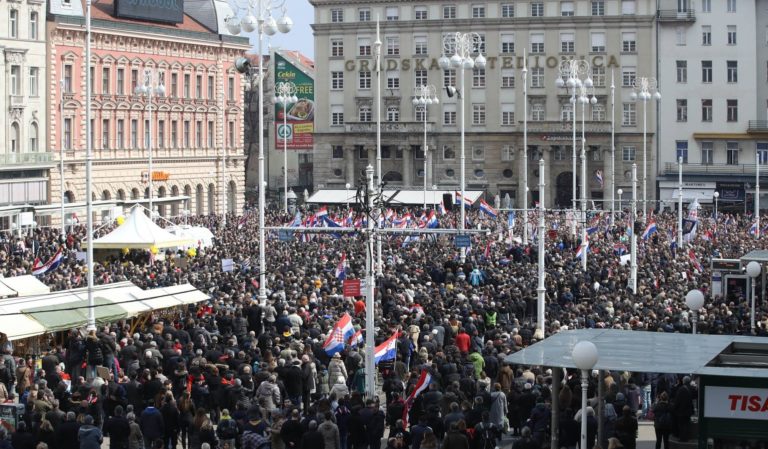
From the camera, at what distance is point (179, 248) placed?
58250 mm

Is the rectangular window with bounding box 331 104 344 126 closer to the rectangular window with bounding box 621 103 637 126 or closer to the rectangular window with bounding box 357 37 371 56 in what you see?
the rectangular window with bounding box 357 37 371 56

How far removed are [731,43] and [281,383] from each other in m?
78.3

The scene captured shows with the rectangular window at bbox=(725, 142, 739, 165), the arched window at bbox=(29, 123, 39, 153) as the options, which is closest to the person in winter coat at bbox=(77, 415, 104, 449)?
the arched window at bbox=(29, 123, 39, 153)

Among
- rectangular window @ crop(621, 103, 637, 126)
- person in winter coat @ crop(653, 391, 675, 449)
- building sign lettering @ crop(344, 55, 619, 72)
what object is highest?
building sign lettering @ crop(344, 55, 619, 72)

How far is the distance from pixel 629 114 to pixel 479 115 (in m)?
9.86

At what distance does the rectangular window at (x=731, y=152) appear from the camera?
9948 centimetres

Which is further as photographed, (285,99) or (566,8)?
(566,8)

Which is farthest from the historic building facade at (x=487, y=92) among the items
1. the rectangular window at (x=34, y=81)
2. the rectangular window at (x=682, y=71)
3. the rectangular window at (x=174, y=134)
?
the rectangular window at (x=34, y=81)

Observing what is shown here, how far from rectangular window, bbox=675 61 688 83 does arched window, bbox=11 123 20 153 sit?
43.3 m

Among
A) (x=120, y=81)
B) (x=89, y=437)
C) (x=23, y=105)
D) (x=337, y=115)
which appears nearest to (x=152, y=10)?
(x=120, y=81)

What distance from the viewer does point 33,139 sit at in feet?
267

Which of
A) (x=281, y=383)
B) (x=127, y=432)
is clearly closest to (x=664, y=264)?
(x=281, y=383)

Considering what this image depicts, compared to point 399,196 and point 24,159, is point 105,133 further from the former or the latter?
point 399,196

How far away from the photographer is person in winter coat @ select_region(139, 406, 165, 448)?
2347cm
